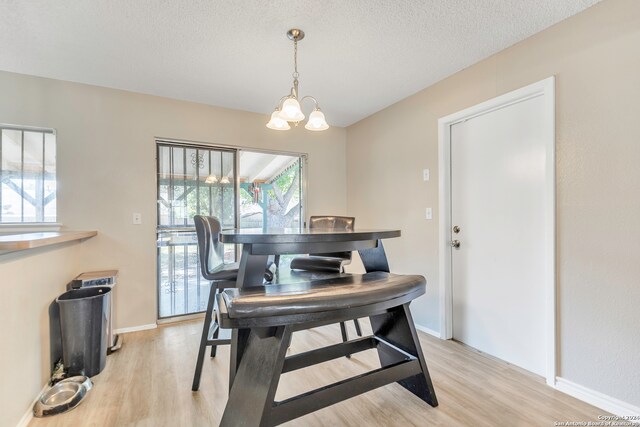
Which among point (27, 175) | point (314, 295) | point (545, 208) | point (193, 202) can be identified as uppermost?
point (27, 175)

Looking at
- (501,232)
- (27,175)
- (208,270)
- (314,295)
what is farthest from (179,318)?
(501,232)

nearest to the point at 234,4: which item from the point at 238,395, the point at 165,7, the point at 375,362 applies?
the point at 165,7

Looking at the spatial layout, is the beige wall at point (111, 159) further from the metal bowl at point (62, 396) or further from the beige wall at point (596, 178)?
the beige wall at point (596, 178)

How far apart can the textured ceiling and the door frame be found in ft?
1.31

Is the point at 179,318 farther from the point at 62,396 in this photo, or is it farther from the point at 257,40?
the point at 257,40

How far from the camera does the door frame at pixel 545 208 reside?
190 cm

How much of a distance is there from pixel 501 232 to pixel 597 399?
112 centimetres

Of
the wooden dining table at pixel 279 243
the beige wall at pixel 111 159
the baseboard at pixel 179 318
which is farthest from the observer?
the baseboard at pixel 179 318

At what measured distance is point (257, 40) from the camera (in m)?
2.07

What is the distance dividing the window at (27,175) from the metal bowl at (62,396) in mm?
1522

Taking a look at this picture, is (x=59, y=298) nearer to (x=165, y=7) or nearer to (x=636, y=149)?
(x=165, y=7)

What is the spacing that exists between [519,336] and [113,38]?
3627 millimetres

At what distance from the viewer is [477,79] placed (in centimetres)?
240

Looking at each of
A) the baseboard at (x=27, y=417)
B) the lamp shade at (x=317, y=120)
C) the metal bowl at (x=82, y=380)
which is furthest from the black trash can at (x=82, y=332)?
the lamp shade at (x=317, y=120)
